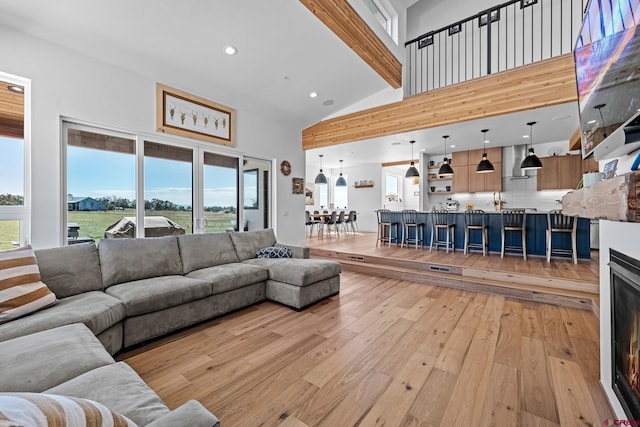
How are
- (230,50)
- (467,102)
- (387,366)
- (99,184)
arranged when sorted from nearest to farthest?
(387,366), (99,184), (230,50), (467,102)

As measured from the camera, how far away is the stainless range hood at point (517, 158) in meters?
7.25

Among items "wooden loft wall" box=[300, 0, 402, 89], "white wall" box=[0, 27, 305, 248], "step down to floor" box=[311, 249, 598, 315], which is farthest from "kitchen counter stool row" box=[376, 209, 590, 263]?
"white wall" box=[0, 27, 305, 248]

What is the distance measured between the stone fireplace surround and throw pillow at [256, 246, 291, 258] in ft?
10.4

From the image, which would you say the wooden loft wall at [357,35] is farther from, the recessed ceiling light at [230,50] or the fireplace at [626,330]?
the fireplace at [626,330]

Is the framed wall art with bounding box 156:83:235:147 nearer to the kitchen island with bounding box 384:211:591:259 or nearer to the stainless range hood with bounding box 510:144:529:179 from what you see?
the kitchen island with bounding box 384:211:591:259

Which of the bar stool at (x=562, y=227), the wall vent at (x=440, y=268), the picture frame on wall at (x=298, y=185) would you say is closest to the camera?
the wall vent at (x=440, y=268)

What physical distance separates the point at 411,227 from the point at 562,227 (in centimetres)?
280

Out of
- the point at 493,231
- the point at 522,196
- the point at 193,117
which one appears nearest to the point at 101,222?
the point at 193,117

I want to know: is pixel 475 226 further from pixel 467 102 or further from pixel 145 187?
pixel 145 187

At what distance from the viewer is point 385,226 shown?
23.6 feet

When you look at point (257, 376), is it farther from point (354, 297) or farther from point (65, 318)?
point (354, 297)

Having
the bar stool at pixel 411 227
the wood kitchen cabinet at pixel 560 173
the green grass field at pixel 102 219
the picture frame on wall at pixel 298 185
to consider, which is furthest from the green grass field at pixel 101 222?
the wood kitchen cabinet at pixel 560 173

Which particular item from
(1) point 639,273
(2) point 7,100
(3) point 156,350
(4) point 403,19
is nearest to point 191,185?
(2) point 7,100

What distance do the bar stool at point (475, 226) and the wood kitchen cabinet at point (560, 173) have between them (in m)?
2.72
